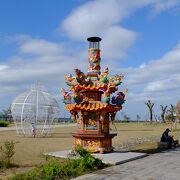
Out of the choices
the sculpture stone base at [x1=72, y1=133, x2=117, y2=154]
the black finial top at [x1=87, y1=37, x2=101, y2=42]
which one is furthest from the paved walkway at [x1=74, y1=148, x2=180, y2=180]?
the black finial top at [x1=87, y1=37, x2=101, y2=42]

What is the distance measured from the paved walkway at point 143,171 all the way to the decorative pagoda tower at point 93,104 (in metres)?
2.92

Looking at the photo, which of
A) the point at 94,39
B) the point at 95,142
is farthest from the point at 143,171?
the point at 94,39

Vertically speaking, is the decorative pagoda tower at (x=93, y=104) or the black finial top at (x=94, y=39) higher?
the black finial top at (x=94, y=39)

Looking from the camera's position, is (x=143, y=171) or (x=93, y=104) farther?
(x=93, y=104)

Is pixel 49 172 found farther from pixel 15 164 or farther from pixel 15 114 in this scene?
pixel 15 114

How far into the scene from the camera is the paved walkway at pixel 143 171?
1108cm

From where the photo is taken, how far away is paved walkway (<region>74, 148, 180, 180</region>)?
1108 centimetres

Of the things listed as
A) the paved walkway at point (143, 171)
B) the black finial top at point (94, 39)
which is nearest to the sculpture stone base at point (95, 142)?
the paved walkway at point (143, 171)

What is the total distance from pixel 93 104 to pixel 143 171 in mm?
5763

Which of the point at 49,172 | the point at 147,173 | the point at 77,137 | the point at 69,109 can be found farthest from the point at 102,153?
the point at 49,172

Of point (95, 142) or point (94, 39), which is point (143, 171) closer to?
point (95, 142)

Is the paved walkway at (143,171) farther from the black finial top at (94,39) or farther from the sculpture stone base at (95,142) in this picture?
the black finial top at (94,39)

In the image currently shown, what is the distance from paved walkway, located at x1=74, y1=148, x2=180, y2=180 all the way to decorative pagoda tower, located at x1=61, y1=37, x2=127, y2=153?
9.57 feet

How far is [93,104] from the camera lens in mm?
17203
